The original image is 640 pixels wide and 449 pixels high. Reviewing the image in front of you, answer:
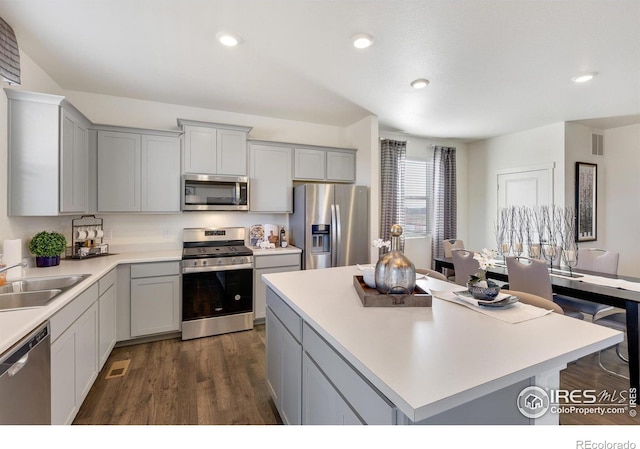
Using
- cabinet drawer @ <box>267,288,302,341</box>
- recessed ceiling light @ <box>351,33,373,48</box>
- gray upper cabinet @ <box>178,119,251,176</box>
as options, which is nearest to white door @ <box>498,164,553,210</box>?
recessed ceiling light @ <box>351,33,373,48</box>

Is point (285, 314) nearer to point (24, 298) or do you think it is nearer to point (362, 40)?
point (24, 298)

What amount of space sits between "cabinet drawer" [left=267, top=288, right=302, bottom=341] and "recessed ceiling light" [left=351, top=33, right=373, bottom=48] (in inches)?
75.0

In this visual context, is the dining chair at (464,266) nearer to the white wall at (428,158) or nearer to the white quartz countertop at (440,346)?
the white quartz countertop at (440,346)

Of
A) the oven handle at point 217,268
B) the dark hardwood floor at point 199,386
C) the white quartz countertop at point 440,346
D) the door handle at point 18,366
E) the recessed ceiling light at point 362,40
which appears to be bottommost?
the dark hardwood floor at point 199,386

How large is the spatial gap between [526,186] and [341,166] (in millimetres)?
2932

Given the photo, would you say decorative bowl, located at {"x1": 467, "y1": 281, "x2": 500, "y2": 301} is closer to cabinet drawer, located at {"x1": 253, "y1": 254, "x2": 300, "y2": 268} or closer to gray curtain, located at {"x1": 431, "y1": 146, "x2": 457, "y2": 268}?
cabinet drawer, located at {"x1": 253, "y1": 254, "x2": 300, "y2": 268}

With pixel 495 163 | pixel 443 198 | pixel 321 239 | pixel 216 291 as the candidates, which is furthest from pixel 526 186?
pixel 216 291

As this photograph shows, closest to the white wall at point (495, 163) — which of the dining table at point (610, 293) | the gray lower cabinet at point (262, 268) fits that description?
the dining table at point (610, 293)

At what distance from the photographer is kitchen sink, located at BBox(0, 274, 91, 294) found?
1.95 meters

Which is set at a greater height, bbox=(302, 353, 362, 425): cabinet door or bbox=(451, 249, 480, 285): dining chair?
bbox=(451, 249, 480, 285): dining chair

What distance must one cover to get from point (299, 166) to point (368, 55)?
1.74 metres

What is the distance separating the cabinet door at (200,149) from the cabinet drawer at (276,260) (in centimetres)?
114

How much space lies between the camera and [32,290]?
200cm

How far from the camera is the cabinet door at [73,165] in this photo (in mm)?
2410
